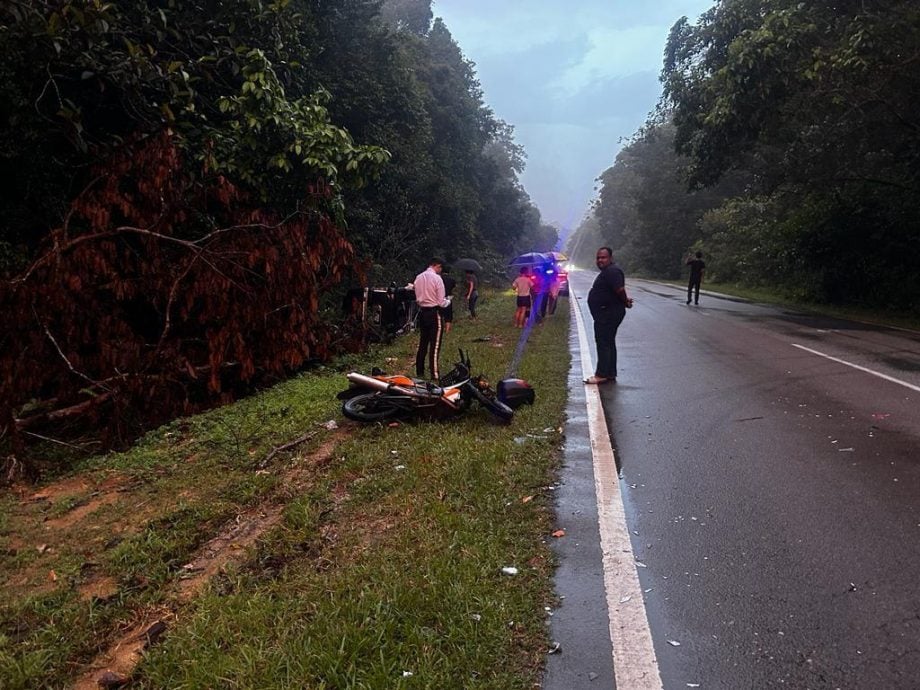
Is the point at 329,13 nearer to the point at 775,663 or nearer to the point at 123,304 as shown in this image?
the point at 123,304

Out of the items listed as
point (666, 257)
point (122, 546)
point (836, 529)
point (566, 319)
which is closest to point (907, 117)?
point (566, 319)

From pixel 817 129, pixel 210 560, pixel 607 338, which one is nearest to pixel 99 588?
pixel 210 560

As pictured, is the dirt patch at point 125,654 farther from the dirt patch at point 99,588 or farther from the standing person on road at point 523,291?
the standing person on road at point 523,291

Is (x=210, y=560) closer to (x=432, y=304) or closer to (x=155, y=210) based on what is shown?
(x=432, y=304)

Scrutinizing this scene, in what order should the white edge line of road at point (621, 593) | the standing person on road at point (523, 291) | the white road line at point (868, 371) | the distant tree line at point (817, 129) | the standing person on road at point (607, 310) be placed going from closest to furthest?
the white edge line of road at point (621, 593), the white road line at point (868, 371), the standing person on road at point (607, 310), the distant tree line at point (817, 129), the standing person on road at point (523, 291)

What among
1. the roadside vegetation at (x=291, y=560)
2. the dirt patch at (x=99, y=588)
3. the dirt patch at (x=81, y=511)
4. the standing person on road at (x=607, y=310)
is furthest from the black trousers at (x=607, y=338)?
the dirt patch at (x=99, y=588)

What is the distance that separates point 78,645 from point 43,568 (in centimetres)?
110

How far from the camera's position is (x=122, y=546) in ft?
12.4

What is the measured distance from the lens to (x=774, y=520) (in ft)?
12.9

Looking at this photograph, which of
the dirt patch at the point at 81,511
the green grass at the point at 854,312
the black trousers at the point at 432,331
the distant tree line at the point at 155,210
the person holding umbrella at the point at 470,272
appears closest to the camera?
the dirt patch at the point at 81,511

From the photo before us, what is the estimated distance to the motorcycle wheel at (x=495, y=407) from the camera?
6.14 metres

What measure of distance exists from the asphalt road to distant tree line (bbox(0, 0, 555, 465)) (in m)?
4.71

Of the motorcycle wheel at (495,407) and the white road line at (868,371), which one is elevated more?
the white road line at (868,371)

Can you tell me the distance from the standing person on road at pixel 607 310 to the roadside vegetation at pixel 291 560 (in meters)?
2.46
